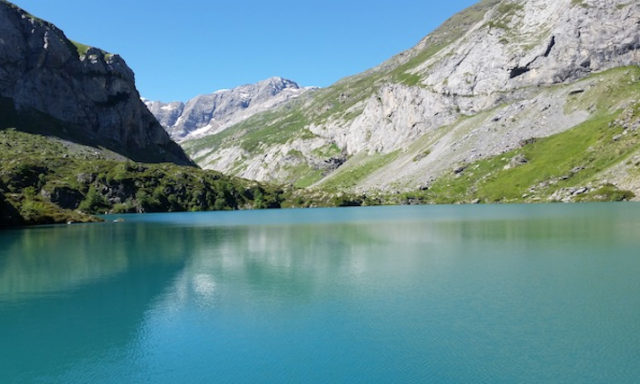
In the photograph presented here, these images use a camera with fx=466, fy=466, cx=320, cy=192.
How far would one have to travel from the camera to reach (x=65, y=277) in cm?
3941

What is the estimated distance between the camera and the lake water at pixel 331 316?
1830 cm

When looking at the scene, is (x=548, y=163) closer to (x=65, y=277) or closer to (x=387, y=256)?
(x=387, y=256)

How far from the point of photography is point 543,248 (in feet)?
158

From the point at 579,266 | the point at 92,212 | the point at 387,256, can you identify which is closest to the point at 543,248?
the point at 579,266

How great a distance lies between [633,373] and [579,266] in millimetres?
22418

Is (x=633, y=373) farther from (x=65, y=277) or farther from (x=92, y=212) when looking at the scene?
(x=92, y=212)

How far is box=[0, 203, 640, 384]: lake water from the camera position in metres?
18.3

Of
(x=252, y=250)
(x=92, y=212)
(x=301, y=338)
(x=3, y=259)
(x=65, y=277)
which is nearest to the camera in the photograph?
(x=301, y=338)

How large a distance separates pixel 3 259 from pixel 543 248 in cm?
5692

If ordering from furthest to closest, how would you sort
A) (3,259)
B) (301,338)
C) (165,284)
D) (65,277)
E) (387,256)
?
(3,259)
(387,256)
(65,277)
(165,284)
(301,338)

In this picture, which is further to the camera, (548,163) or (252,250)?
(548,163)

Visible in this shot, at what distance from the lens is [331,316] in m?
25.6

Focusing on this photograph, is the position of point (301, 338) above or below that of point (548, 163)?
below

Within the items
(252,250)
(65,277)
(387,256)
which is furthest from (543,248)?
(65,277)
